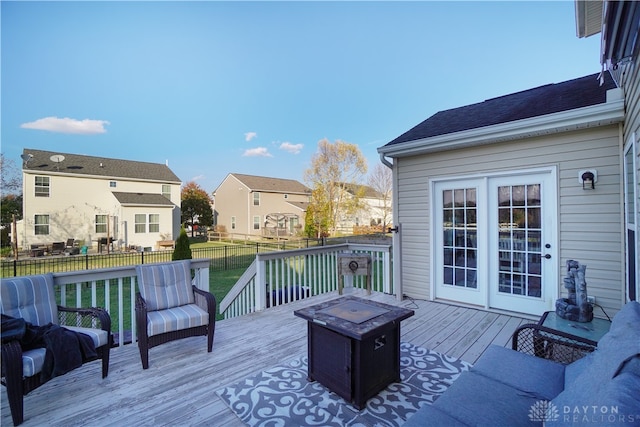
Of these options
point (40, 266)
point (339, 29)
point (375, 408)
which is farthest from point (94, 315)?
point (40, 266)

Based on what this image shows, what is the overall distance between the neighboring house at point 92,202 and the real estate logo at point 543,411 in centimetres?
1879

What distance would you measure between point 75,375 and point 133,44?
649 cm

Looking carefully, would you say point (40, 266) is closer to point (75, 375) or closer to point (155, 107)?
point (155, 107)

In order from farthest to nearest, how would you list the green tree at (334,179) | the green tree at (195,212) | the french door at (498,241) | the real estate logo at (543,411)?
the green tree at (195,212) < the green tree at (334,179) < the french door at (498,241) < the real estate logo at (543,411)

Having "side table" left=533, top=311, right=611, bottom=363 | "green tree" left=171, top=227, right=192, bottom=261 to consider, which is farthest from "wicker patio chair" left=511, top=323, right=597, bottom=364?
"green tree" left=171, top=227, right=192, bottom=261

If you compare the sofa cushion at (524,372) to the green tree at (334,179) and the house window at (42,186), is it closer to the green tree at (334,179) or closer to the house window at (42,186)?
the green tree at (334,179)

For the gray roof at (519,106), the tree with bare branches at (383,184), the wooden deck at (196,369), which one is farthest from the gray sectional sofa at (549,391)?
the tree with bare branches at (383,184)

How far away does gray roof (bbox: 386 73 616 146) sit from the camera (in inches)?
157

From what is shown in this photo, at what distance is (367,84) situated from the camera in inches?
430

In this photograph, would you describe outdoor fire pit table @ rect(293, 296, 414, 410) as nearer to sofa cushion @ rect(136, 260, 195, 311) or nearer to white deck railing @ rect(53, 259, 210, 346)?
sofa cushion @ rect(136, 260, 195, 311)

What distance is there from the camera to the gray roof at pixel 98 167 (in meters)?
15.1

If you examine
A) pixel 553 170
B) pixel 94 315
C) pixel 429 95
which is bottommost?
pixel 94 315

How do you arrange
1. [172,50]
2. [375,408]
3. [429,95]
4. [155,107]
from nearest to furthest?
[375,408] < [172,50] < [429,95] < [155,107]

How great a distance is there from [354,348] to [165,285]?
2.37 m
